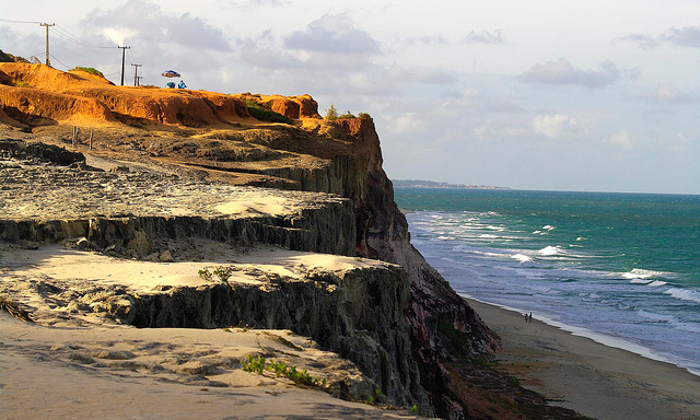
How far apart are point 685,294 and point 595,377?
20032mm

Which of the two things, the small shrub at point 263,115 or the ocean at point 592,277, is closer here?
the ocean at point 592,277

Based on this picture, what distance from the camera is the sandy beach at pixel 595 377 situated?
71.0ft

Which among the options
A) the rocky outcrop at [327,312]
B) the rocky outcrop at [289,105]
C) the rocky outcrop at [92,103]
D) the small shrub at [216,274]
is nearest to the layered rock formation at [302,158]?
the rocky outcrop at [92,103]

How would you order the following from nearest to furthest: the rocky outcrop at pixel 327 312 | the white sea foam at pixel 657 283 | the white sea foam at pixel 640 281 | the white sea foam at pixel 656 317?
the rocky outcrop at pixel 327 312 < the white sea foam at pixel 656 317 < the white sea foam at pixel 657 283 < the white sea foam at pixel 640 281

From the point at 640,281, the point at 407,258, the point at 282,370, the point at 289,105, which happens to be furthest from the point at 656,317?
the point at 282,370

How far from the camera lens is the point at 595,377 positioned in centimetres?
2455

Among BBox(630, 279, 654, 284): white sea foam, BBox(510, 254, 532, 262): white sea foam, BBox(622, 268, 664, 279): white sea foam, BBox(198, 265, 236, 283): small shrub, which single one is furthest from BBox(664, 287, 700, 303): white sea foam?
BBox(198, 265, 236, 283): small shrub

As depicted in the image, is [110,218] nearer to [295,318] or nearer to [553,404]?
[295,318]

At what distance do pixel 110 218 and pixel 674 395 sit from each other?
19835 mm

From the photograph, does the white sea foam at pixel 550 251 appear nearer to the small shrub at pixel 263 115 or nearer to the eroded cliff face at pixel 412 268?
the eroded cliff face at pixel 412 268

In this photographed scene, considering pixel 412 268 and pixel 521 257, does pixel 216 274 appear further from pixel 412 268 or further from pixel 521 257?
pixel 521 257

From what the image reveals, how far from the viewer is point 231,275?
31.3 ft

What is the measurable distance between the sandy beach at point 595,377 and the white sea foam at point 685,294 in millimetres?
12896

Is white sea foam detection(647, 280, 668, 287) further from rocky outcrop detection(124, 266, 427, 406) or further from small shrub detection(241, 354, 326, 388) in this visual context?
small shrub detection(241, 354, 326, 388)
